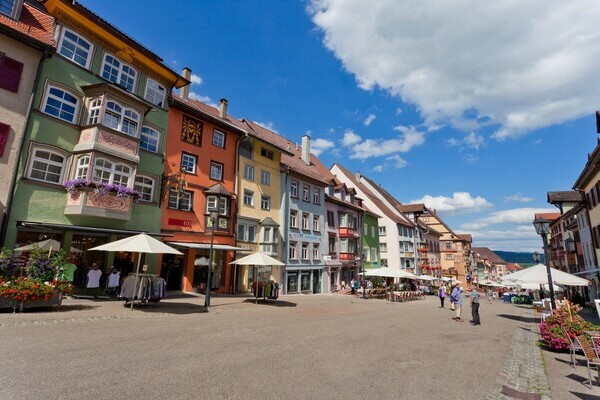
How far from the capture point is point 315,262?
110ft

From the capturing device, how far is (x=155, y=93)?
824 inches

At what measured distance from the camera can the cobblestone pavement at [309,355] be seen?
19.1 ft

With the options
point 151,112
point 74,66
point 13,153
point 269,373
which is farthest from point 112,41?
point 269,373

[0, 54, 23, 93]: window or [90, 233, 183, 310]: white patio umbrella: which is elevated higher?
[0, 54, 23, 93]: window

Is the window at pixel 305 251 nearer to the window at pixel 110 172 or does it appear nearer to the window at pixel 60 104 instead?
the window at pixel 110 172

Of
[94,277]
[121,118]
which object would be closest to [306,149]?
[121,118]

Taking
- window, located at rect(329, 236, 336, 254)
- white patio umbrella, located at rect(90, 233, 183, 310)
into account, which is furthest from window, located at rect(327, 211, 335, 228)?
white patio umbrella, located at rect(90, 233, 183, 310)

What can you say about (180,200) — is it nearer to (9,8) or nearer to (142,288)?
(142,288)

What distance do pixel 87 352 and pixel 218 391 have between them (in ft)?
11.5

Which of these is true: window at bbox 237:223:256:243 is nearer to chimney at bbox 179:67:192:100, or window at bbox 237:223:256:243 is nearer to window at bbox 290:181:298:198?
window at bbox 290:181:298:198

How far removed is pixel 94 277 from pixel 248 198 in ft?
42.6

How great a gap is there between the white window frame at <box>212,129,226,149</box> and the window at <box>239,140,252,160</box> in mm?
1906

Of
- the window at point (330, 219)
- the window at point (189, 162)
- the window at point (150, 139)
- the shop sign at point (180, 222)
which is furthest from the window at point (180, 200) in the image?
the window at point (330, 219)

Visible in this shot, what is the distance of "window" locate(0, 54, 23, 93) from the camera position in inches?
566
